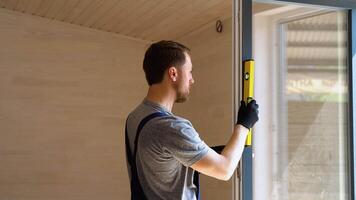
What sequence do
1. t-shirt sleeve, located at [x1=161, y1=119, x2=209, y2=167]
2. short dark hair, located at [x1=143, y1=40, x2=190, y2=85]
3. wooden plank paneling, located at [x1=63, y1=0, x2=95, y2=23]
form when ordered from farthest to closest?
1. wooden plank paneling, located at [x1=63, y1=0, x2=95, y2=23]
2. short dark hair, located at [x1=143, y1=40, x2=190, y2=85]
3. t-shirt sleeve, located at [x1=161, y1=119, x2=209, y2=167]

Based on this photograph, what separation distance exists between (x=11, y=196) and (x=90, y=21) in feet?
6.39

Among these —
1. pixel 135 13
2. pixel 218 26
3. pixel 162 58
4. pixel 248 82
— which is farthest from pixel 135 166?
pixel 135 13

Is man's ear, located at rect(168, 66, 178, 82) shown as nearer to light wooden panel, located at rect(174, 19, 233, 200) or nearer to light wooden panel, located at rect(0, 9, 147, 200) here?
light wooden panel, located at rect(174, 19, 233, 200)

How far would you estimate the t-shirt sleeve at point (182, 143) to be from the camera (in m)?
1.78

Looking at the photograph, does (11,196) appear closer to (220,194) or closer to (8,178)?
(8,178)

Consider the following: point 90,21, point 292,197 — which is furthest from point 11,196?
point 292,197

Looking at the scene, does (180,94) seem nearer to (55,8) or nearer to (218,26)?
(218,26)

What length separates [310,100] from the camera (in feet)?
11.9

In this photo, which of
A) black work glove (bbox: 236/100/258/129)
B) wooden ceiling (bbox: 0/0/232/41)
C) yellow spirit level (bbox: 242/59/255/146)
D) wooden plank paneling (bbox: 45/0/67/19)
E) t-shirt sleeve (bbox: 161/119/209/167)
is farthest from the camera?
wooden plank paneling (bbox: 45/0/67/19)

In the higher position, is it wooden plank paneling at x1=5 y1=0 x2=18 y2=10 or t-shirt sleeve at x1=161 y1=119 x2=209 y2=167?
wooden plank paneling at x1=5 y1=0 x2=18 y2=10

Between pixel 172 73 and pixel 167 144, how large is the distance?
0.92 feet

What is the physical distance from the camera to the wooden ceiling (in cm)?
425

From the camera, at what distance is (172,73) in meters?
1.92

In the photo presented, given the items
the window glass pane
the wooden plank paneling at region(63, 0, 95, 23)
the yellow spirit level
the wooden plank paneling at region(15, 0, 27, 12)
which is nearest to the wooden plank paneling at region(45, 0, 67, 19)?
the wooden plank paneling at region(63, 0, 95, 23)
